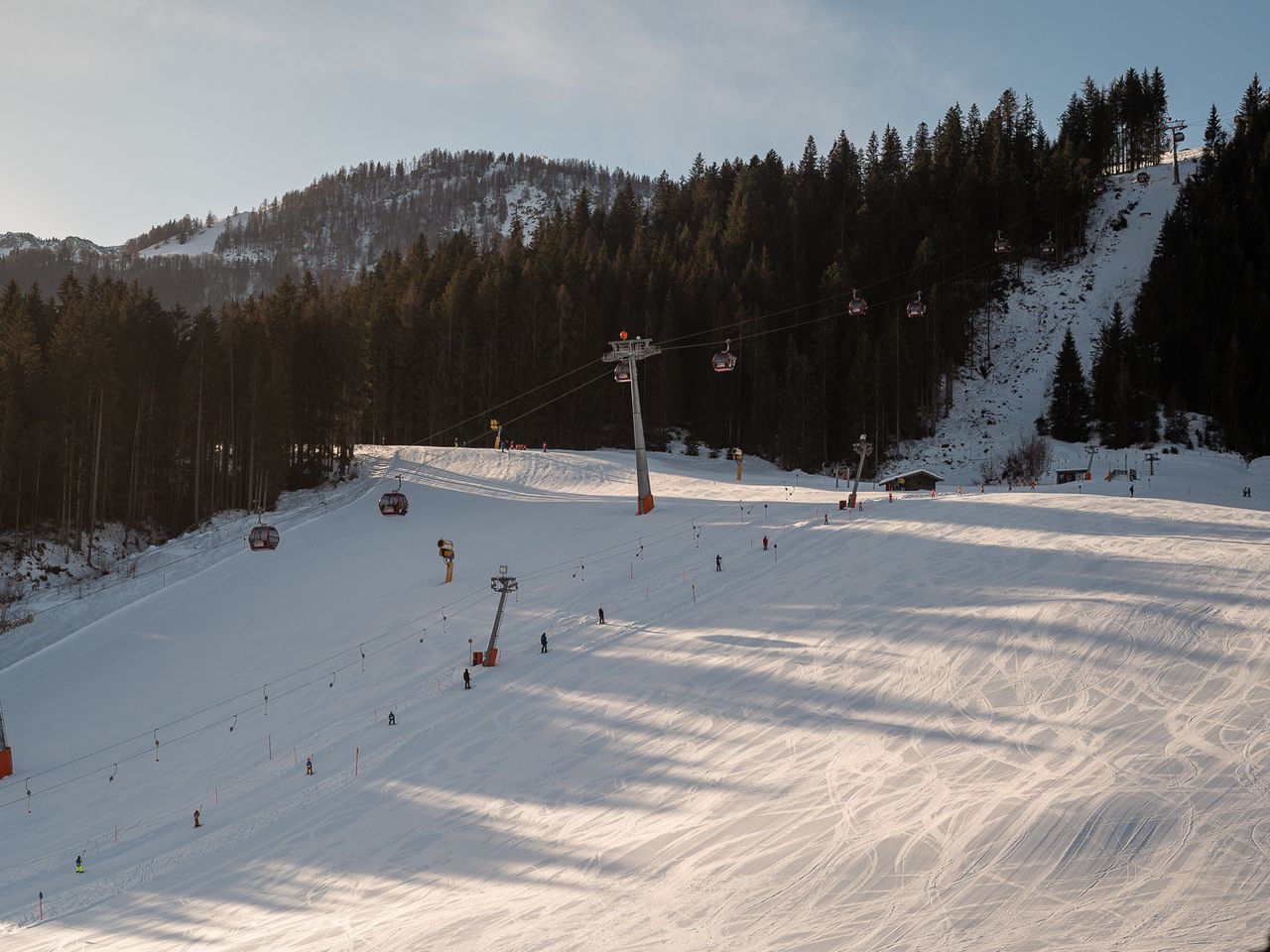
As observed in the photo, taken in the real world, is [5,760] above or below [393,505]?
below

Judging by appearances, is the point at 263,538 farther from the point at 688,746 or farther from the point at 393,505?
the point at 688,746

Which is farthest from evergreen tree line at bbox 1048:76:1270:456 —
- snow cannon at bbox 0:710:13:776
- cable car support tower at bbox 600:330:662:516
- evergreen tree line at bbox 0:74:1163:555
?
snow cannon at bbox 0:710:13:776

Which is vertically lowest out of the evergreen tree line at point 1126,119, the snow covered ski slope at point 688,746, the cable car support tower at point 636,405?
the snow covered ski slope at point 688,746

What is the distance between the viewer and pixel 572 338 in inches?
3068

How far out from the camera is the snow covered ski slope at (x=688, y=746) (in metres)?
13.9

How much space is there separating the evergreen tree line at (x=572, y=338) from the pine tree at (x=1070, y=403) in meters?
9.40

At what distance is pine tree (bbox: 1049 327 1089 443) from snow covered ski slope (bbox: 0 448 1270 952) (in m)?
34.3

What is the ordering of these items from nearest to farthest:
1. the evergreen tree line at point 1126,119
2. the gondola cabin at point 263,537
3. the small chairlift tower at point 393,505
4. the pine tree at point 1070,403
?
the gondola cabin at point 263,537 → the small chairlift tower at point 393,505 → the pine tree at point 1070,403 → the evergreen tree line at point 1126,119

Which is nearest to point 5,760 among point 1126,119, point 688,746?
point 688,746

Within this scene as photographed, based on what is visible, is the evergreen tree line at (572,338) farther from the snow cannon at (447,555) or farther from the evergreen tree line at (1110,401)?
the snow cannon at (447,555)

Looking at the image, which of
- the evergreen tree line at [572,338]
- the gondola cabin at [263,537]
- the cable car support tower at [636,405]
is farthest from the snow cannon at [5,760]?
the evergreen tree line at [572,338]

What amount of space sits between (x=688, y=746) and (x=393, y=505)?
29061 millimetres

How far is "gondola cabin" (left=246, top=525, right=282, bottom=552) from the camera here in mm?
39625

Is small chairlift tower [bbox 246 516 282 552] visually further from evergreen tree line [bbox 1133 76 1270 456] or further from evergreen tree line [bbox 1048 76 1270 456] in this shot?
evergreen tree line [bbox 1133 76 1270 456]
